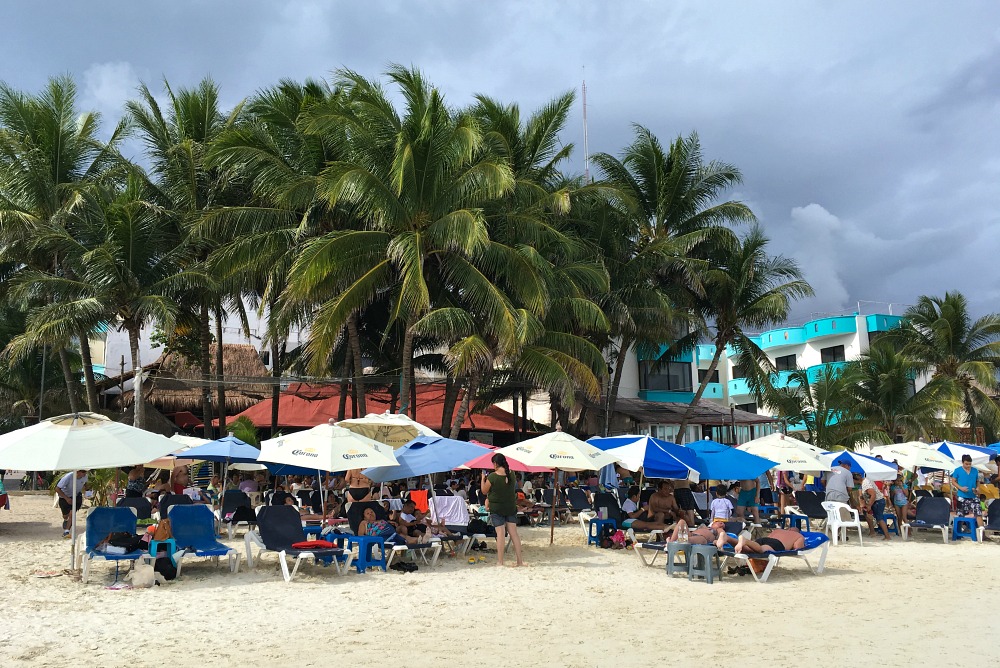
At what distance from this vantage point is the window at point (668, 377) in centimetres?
3726

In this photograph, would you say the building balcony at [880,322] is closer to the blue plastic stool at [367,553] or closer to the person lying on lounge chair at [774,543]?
the person lying on lounge chair at [774,543]

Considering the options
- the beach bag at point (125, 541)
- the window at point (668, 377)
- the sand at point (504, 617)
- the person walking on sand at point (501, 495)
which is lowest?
the sand at point (504, 617)

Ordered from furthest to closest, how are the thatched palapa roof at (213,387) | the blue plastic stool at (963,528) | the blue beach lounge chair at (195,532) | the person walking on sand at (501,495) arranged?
the thatched palapa roof at (213,387)
the blue plastic stool at (963,528)
the person walking on sand at (501,495)
the blue beach lounge chair at (195,532)

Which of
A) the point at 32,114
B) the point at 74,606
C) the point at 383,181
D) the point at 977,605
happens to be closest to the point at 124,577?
the point at 74,606

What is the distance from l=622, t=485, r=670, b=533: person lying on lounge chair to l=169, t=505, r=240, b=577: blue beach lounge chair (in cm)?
567

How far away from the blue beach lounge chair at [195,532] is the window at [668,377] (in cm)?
2784

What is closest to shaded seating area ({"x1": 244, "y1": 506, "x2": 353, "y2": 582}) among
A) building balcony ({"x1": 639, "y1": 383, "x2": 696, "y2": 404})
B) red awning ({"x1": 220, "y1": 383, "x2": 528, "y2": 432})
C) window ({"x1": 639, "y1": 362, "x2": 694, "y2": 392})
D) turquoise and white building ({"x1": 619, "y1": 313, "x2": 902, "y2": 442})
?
red awning ({"x1": 220, "y1": 383, "x2": 528, "y2": 432})

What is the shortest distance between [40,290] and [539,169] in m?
13.2

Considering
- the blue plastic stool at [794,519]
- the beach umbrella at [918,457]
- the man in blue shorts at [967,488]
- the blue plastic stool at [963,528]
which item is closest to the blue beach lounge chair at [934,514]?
the blue plastic stool at [963,528]

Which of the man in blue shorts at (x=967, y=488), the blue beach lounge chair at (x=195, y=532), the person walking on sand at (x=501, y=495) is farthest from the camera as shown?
the man in blue shorts at (x=967, y=488)

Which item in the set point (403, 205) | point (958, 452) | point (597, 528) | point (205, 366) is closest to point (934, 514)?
point (958, 452)

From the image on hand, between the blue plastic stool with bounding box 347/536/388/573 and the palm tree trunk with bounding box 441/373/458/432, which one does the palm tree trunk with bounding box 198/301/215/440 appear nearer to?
the palm tree trunk with bounding box 441/373/458/432

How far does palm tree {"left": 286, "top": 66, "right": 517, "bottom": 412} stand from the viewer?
17719 millimetres

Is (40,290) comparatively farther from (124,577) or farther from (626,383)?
(626,383)
